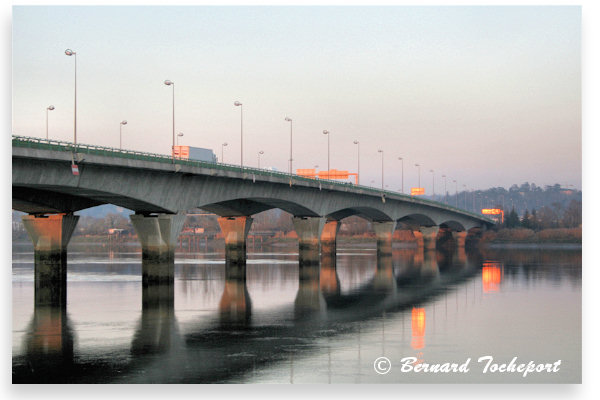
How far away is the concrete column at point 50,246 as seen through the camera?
61.9m

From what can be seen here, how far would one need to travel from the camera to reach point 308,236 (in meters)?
95.8

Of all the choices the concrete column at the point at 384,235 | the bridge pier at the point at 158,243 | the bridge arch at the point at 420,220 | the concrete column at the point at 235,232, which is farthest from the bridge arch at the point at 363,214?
the bridge pier at the point at 158,243

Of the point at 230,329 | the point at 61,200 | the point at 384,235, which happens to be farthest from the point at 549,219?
the point at 230,329

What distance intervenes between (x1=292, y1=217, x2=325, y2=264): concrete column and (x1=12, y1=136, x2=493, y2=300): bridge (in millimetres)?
127

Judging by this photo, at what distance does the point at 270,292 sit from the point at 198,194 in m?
15.1

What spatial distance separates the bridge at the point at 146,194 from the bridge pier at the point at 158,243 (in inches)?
3.2

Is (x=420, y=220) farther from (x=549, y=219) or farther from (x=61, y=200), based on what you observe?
(x=61, y=200)

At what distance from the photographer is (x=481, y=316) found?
41719mm

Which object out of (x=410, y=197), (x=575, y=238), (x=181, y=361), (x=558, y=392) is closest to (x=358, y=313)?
(x=181, y=361)

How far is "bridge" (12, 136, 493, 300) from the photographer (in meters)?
50.1

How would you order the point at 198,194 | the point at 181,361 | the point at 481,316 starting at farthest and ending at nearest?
the point at 198,194, the point at 481,316, the point at 181,361

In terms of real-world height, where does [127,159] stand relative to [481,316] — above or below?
above

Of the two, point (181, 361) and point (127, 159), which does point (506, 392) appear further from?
point (127, 159)

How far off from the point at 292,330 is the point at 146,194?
26.7m
